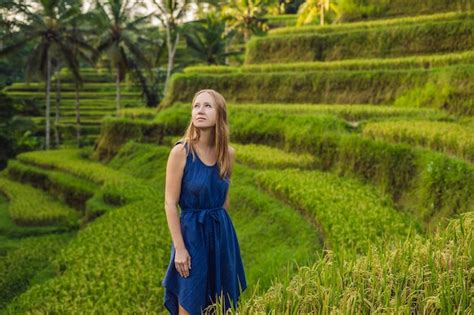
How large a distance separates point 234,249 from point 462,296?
4.08ft

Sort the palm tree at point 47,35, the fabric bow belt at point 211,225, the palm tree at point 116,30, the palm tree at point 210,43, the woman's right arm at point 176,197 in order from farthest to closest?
the palm tree at point 210,43
the palm tree at point 116,30
the palm tree at point 47,35
the fabric bow belt at point 211,225
the woman's right arm at point 176,197

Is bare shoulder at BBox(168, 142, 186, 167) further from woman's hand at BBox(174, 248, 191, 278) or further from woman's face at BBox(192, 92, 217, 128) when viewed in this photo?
woman's hand at BBox(174, 248, 191, 278)

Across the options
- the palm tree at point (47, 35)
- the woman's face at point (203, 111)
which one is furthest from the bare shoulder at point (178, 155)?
the palm tree at point (47, 35)

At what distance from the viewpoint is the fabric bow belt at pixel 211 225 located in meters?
3.13

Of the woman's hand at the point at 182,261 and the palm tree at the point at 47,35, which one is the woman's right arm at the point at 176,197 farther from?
the palm tree at the point at 47,35

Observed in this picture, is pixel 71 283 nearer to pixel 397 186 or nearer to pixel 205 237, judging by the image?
pixel 205 237

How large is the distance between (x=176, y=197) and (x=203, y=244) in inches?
12.1

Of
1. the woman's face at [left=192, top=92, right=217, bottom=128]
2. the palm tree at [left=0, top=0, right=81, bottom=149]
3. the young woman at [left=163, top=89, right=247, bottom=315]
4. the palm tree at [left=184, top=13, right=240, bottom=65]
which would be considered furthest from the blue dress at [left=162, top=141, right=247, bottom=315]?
the palm tree at [left=184, top=13, right=240, bottom=65]

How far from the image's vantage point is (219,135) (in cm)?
310

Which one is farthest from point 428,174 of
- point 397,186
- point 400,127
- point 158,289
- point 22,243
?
point 22,243

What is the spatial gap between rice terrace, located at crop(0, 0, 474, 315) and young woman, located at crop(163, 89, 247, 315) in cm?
4

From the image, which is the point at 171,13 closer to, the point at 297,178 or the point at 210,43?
the point at 210,43

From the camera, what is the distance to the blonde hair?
3061 mm

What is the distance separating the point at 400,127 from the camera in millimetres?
8438
